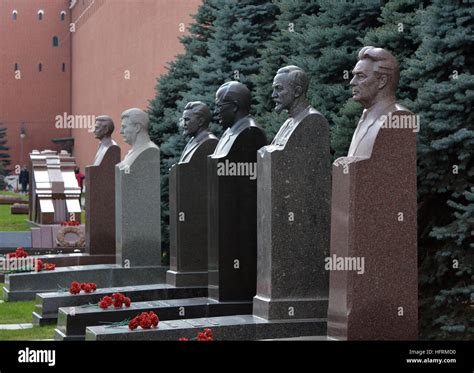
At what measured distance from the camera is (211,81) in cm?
1540

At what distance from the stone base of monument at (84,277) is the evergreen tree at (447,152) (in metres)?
4.27

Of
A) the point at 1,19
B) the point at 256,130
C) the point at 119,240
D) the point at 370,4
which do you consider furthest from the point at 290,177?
the point at 1,19

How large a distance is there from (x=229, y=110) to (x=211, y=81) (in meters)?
5.32

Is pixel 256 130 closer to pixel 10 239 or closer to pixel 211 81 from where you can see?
pixel 211 81

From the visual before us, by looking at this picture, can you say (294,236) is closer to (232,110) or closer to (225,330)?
(225,330)

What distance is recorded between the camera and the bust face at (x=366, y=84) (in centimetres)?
765

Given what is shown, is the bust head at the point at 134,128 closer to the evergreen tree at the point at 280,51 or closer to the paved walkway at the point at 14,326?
the evergreen tree at the point at 280,51

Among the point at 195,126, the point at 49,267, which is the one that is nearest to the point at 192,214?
the point at 195,126

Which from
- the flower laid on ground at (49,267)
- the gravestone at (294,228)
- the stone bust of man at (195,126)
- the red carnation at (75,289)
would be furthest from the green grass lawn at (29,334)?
the stone bust of man at (195,126)

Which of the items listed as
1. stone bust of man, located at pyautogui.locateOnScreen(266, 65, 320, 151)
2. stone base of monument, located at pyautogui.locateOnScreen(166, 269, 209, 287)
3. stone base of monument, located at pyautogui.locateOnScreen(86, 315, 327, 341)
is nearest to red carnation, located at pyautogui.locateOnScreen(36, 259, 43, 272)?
stone base of monument, located at pyautogui.locateOnScreen(166, 269, 209, 287)

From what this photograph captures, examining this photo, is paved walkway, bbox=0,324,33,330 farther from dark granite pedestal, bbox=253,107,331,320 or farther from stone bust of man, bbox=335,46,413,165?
stone bust of man, bbox=335,46,413,165

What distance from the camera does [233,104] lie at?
33.4 feet

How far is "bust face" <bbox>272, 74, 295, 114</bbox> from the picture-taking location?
898 cm
